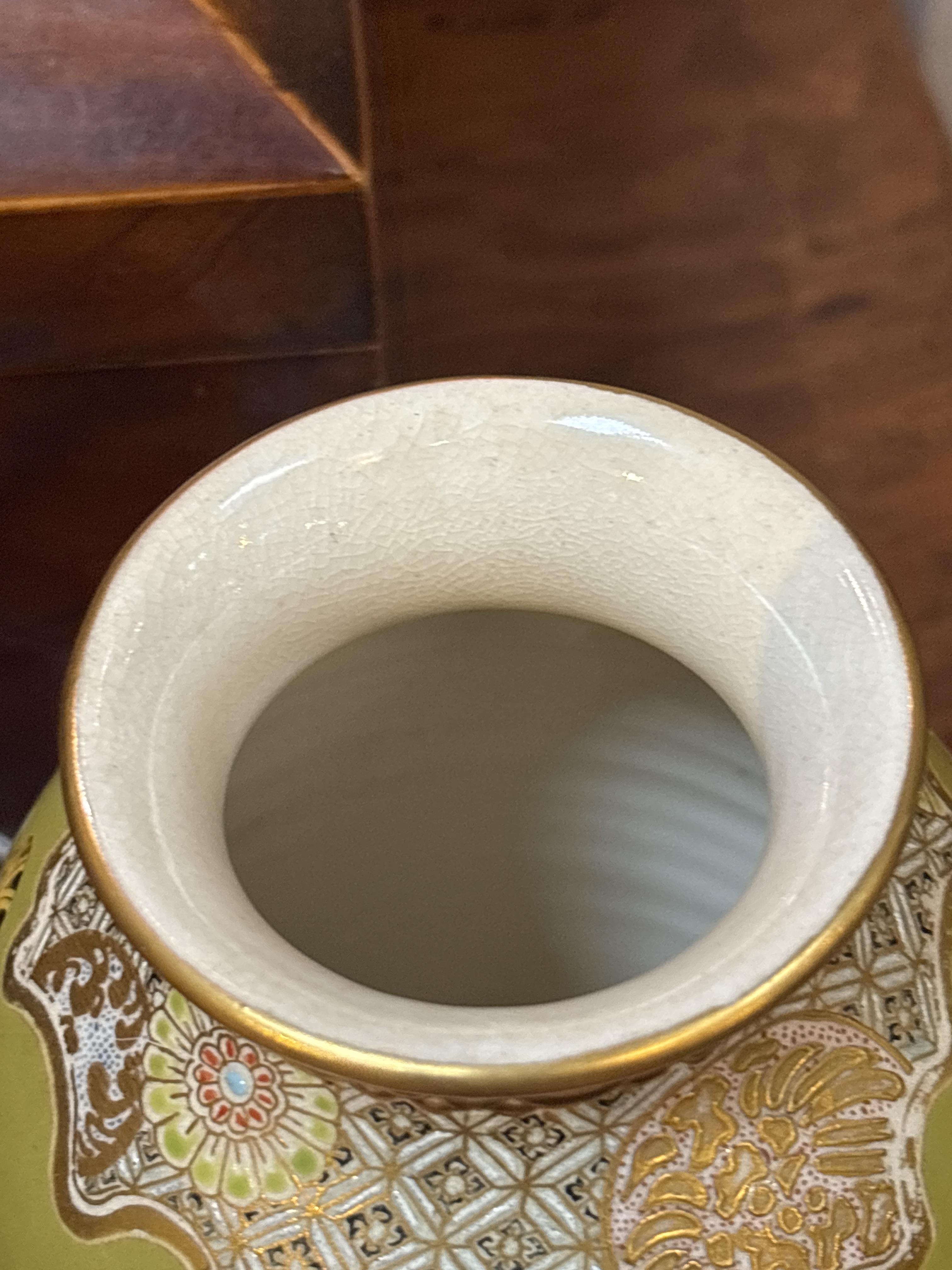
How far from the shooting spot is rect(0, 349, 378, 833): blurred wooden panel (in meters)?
0.56

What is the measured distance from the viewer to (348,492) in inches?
17.0

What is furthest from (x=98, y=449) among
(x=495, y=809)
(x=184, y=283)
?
(x=495, y=809)

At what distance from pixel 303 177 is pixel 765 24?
728mm

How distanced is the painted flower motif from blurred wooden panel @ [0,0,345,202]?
29 cm

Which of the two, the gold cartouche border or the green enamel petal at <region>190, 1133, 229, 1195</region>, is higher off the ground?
the gold cartouche border

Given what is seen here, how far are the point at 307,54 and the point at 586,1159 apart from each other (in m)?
0.42

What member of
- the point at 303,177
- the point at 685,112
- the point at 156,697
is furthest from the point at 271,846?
the point at 685,112

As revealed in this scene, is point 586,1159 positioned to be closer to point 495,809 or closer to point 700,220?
point 495,809

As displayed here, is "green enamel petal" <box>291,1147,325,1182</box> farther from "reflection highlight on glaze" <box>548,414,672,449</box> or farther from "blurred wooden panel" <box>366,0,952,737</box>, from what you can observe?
"blurred wooden panel" <box>366,0,952,737</box>

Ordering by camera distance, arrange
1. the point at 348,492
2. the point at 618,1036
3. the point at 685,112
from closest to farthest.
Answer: the point at 618,1036, the point at 348,492, the point at 685,112

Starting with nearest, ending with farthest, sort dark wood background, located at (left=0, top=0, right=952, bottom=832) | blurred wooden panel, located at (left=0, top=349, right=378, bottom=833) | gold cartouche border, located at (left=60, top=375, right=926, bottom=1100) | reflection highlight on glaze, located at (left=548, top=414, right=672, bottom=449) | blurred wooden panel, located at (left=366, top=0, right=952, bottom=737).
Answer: gold cartouche border, located at (left=60, top=375, right=926, bottom=1100)
reflection highlight on glaze, located at (left=548, top=414, right=672, bottom=449)
blurred wooden panel, located at (left=0, top=349, right=378, bottom=833)
dark wood background, located at (left=0, top=0, right=952, bottom=832)
blurred wooden panel, located at (left=366, top=0, right=952, bottom=737)

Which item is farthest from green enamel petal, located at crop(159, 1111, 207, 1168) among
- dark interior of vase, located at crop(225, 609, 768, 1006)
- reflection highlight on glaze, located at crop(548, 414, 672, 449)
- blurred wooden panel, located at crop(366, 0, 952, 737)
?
blurred wooden panel, located at crop(366, 0, 952, 737)

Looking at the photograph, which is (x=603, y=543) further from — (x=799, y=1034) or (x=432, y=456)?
(x=799, y=1034)

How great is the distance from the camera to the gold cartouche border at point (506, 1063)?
0.30 meters
